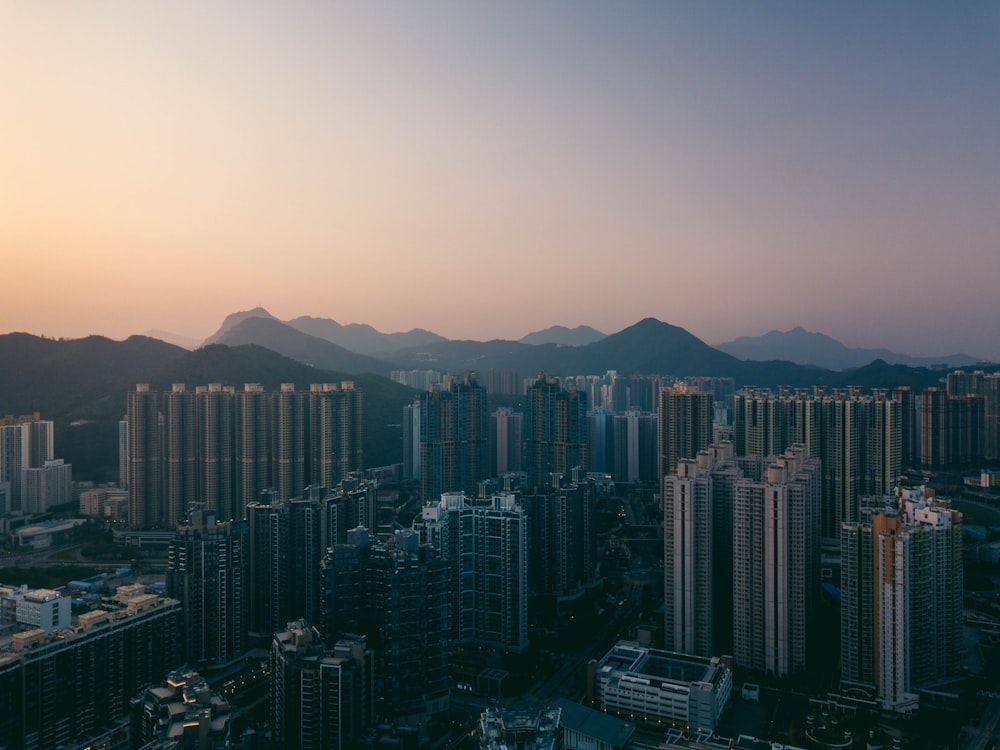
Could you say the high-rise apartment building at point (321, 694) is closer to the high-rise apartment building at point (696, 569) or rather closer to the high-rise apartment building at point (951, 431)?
the high-rise apartment building at point (696, 569)

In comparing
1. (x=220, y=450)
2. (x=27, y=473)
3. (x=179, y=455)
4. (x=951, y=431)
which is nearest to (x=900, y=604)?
(x=220, y=450)

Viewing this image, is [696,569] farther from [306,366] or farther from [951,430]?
[306,366]

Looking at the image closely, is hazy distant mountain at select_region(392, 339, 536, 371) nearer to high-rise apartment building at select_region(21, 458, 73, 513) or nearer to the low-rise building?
high-rise apartment building at select_region(21, 458, 73, 513)

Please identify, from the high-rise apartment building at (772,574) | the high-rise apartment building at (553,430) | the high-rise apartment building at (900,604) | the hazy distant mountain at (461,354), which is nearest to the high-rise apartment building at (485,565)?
the high-rise apartment building at (772,574)

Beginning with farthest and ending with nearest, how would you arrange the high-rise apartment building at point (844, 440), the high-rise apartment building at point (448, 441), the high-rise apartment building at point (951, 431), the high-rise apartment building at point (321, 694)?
the high-rise apartment building at point (951, 431)
the high-rise apartment building at point (448, 441)
the high-rise apartment building at point (844, 440)
the high-rise apartment building at point (321, 694)

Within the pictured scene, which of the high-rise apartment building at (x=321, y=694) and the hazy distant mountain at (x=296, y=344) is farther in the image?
the hazy distant mountain at (x=296, y=344)

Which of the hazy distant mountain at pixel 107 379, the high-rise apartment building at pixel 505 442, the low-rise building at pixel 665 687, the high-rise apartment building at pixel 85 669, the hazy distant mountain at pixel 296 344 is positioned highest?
the hazy distant mountain at pixel 296 344
